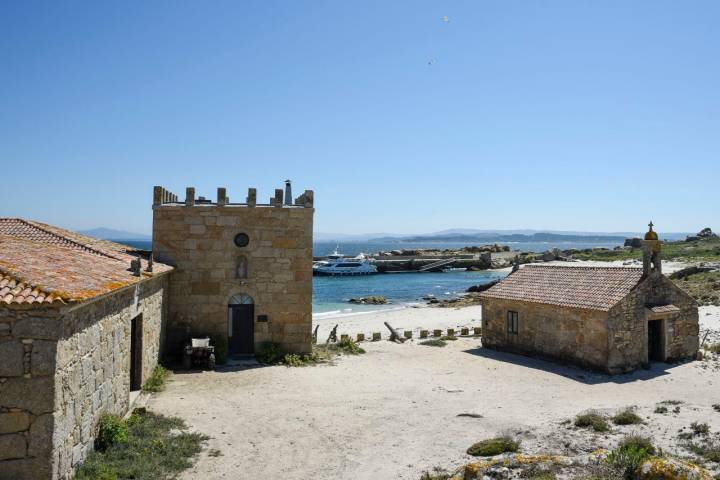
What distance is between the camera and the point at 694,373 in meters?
18.7

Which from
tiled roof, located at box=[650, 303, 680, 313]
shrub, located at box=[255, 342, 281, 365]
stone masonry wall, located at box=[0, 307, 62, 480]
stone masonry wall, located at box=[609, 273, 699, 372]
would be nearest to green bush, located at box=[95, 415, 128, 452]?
stone masonry wall, located at box=[0, 307, 62, 480]

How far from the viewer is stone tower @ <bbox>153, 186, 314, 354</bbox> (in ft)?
65.2

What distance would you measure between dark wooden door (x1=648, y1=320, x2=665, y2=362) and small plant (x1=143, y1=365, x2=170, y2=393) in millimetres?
17582

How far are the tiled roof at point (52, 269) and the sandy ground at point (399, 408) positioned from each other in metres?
3.89

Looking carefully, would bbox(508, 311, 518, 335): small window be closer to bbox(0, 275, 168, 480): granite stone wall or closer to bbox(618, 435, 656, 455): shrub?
bbox(618, 435, 656, 455): shrub

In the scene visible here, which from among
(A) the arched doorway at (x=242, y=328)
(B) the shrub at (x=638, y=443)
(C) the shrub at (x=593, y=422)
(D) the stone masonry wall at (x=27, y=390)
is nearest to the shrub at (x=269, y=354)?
(A) the arched doorway at (x=242, y=328)

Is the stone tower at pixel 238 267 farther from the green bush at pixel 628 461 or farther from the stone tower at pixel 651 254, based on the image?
the green bush at pixel 628 461

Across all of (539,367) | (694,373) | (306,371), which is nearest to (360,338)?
(306,371)

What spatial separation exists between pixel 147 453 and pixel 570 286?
16.5 metres

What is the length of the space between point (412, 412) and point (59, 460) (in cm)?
845

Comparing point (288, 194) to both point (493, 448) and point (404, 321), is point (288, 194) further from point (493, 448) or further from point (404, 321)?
point (404, 321)

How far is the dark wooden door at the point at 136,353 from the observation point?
577 inches

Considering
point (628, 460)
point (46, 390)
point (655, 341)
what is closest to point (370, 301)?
point (655, 341)

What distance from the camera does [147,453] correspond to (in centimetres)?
1047
